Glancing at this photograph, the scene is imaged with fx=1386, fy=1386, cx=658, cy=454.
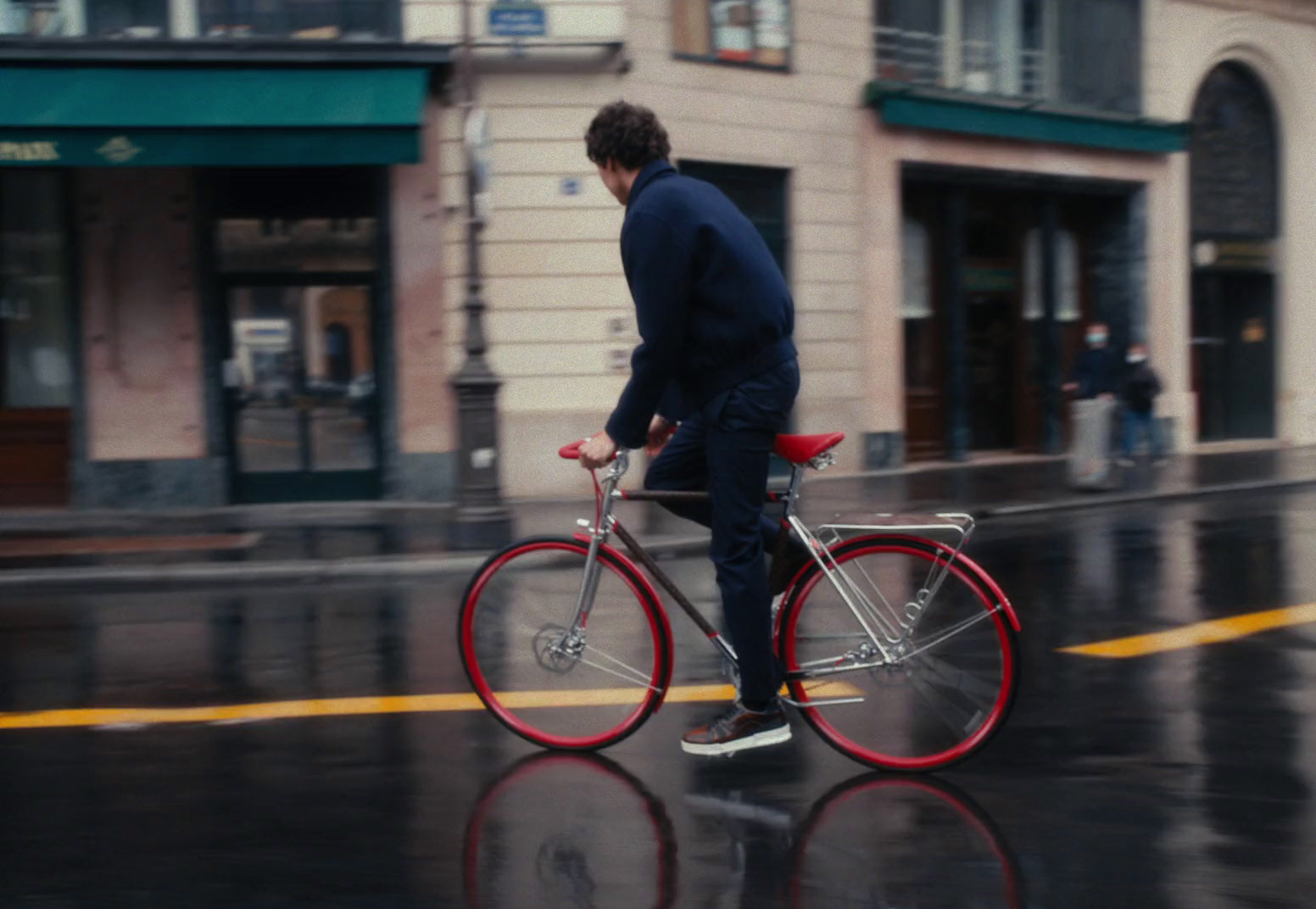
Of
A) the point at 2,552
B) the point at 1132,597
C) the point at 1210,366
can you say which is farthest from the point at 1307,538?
the point at 1210,366

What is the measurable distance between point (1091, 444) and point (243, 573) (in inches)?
326

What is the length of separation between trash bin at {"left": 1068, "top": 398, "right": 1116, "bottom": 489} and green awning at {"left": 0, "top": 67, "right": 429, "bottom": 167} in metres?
6.96

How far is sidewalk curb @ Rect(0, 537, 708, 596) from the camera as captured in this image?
9023 mm

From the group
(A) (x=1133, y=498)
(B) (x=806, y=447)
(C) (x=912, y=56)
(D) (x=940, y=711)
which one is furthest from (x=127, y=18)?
(D) (x=940, y=711)

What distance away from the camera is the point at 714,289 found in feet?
13.1

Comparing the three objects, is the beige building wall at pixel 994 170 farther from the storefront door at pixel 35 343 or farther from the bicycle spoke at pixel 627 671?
the bicycle spoke at pixel 627 671

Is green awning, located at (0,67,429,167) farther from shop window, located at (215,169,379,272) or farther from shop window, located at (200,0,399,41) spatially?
shop window, located at (215,169,379,272)

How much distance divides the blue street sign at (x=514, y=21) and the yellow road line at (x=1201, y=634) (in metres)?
8.70

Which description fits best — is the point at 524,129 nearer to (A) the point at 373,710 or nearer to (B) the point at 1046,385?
(B) the point at 1046,385

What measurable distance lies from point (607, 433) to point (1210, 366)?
62.6ft

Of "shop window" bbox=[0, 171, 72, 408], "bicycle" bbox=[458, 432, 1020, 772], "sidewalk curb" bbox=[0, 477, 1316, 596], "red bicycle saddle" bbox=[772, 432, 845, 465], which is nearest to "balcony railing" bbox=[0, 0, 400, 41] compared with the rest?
"shop window" bbox=[0, 171, 72, 408]

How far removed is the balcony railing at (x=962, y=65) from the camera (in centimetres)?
1689

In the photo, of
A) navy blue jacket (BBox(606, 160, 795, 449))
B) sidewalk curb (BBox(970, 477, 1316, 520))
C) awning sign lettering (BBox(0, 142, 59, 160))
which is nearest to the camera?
navy blue jacket (BBox(606, 160, 795, 449))

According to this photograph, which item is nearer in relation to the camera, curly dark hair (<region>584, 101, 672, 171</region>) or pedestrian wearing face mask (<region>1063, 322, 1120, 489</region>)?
curly dark hair (<region>584, 101, 672, 171</region>)
